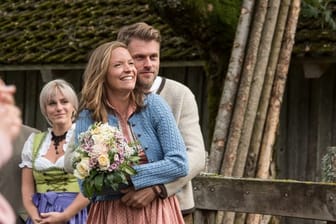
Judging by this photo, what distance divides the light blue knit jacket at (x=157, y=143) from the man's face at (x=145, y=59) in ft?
0.28

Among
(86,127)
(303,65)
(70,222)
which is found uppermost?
(303,65)

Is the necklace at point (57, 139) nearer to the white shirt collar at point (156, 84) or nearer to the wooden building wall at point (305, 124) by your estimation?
the white shirt collar at point (156, 84)

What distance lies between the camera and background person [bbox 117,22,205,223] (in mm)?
3908

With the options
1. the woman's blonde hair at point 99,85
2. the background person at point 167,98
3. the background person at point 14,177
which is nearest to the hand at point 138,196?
the background person at point 167,98

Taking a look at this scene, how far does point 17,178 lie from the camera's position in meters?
5.56

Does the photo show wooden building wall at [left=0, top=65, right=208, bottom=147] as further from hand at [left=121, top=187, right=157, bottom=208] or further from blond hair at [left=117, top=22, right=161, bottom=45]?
hand at [left=121, top=187, right=157, bottom=208]

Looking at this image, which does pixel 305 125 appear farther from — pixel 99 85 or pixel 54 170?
pixel 99 85

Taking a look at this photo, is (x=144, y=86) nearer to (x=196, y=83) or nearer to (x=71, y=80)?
(x=196, y=83)

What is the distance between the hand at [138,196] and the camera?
3820 millimetres

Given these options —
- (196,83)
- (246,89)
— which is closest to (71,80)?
(196,83)

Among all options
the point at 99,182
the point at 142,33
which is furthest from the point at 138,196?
the point at 142,33

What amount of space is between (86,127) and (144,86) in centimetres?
29

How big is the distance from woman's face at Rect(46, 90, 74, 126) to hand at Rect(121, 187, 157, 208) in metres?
1.35

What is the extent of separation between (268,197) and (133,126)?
1779 millimetres
